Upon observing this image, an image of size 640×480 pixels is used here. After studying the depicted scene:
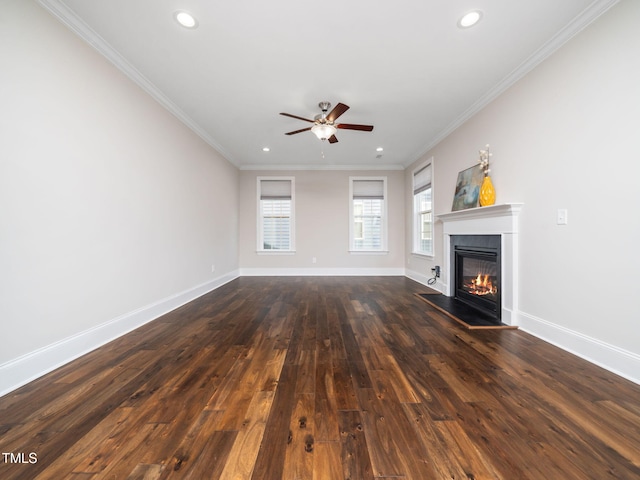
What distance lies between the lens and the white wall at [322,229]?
6.22 meters

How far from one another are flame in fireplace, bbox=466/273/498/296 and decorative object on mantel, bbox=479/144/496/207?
0.95 meters

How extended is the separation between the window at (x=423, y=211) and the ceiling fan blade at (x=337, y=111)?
2.58 metres

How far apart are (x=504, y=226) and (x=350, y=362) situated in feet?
7.40

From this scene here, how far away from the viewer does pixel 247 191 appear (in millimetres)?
6215

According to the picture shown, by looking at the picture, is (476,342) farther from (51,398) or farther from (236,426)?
(51,398)

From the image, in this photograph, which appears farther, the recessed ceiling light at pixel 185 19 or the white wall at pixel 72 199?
the recessed ceiling light at pixel 185 19

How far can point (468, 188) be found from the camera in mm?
3516

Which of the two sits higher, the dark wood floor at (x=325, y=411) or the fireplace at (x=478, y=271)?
the fireplace at (x=478, y=271)

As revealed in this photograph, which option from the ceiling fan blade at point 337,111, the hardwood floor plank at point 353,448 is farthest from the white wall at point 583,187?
the hardwood floor plank at point 353,448

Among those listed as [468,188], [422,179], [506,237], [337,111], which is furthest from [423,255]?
[337,111]

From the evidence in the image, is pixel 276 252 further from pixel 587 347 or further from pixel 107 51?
pixel 587 347

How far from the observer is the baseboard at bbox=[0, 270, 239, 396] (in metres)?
1.60

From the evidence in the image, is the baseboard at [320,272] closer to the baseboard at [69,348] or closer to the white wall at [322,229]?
the white wall at [322,229]

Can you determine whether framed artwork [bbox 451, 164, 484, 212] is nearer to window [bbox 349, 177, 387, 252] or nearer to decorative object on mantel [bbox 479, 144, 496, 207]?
decorative object on mantel [bbox 479, 144, 496, 207]
